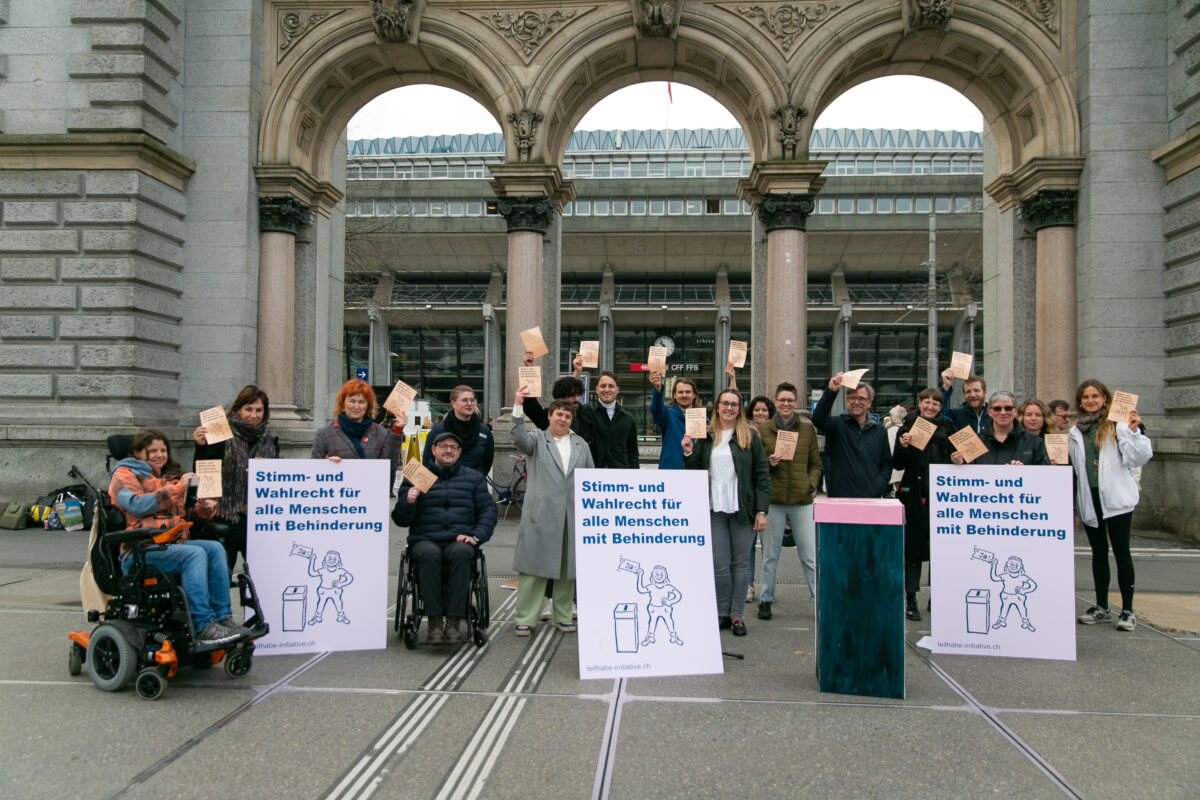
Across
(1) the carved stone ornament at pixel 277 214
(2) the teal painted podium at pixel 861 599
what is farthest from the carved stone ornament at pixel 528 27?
(2) the teal painted podium at pixel 861 599

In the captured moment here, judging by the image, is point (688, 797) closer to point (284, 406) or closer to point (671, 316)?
point (284, 406)

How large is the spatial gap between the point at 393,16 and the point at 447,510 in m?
10.6

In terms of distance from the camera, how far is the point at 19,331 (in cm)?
1216

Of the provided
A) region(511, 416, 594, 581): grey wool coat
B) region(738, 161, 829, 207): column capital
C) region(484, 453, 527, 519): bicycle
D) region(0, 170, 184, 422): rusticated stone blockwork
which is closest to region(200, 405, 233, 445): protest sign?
region(511, 416, 594, 581): grey wool coat

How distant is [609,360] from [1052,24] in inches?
914

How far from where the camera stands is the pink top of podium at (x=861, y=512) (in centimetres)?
514

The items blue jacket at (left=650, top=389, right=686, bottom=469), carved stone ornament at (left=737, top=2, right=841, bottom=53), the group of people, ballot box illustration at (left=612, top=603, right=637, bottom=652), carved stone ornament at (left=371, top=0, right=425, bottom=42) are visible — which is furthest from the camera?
carved stone ornament at (left=371, top=0, right=425, bottom=42)

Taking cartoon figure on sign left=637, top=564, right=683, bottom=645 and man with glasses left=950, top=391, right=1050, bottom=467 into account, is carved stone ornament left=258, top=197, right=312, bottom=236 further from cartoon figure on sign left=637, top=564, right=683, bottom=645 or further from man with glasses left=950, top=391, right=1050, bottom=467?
man with glasses left=950, top=391, right=1050, bottom=467

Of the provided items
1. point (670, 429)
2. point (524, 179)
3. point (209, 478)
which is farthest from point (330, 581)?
point (524, 179)

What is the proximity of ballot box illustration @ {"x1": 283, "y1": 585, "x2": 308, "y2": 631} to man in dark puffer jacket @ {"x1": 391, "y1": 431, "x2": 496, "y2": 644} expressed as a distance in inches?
33.2

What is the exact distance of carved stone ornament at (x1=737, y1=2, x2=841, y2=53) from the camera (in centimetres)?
1346

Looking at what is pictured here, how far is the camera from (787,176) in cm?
1345

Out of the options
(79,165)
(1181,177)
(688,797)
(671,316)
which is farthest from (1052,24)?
(671,316)

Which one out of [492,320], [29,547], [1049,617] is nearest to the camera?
[1049,617]
